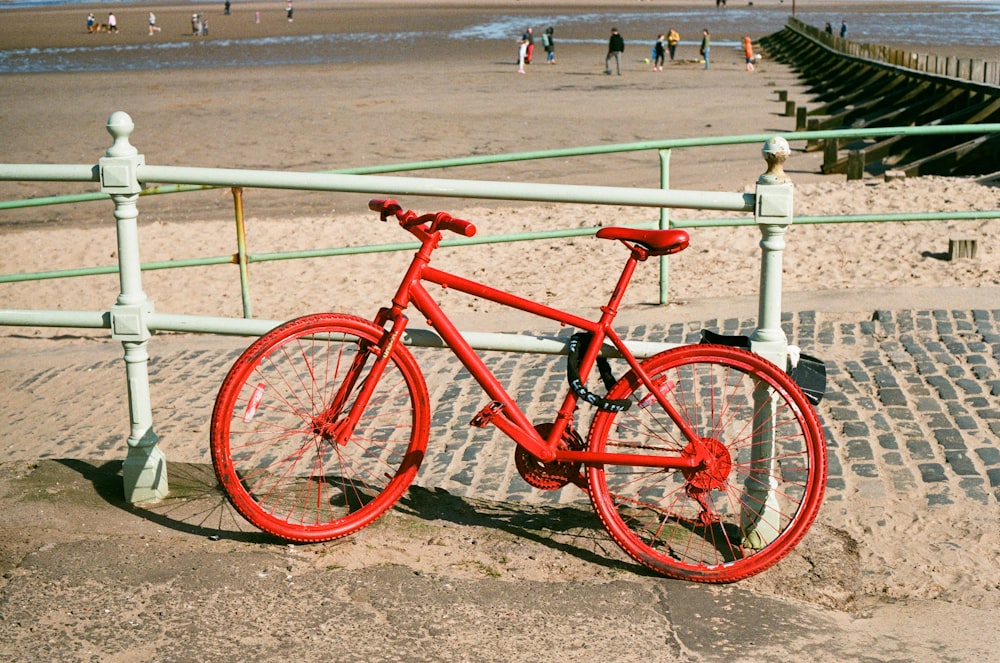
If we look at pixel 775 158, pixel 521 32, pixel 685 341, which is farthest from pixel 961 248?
pixel 521 32

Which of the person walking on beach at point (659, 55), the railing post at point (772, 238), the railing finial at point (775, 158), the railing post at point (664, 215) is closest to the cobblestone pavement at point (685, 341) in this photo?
the railing post at point (664, 215)

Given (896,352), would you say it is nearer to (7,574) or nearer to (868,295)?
(868,295)

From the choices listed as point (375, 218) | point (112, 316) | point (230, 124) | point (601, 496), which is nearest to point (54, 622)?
point (112, 316)

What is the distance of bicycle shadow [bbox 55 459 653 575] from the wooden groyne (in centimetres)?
1217

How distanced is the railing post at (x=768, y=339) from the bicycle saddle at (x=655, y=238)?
0.27 metres

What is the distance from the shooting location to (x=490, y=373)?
13.3 ft

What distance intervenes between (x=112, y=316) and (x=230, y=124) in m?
A: 22.0

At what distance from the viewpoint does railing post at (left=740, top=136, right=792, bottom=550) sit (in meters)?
4.07

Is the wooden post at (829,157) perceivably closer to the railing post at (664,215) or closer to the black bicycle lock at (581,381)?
the railing post at (664,215)

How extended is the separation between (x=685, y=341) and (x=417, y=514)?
3.55 m

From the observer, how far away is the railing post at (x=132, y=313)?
4262 mm

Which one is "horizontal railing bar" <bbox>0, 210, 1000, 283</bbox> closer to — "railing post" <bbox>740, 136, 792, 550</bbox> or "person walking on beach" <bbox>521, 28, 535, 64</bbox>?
"railing post" <bbox>740, 136, 792, 550</bbox>

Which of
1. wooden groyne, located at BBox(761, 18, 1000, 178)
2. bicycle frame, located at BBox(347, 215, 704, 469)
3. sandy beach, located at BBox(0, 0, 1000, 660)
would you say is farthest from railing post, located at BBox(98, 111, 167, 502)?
wooden groyne, located at BBox(761, 18, 1000, 178)

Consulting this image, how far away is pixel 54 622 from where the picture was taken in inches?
144
